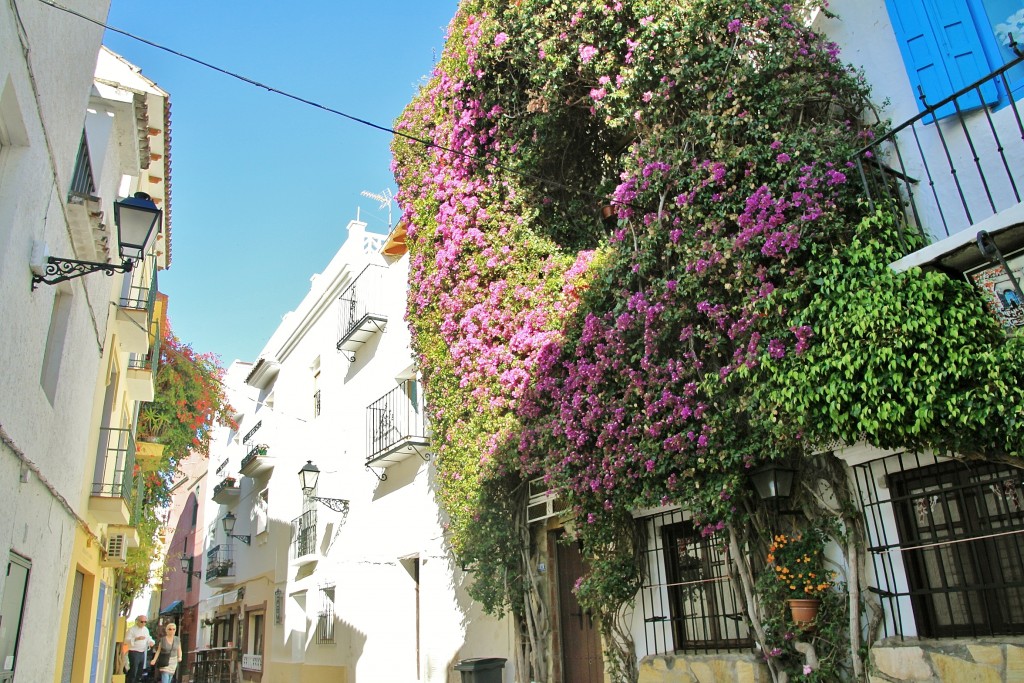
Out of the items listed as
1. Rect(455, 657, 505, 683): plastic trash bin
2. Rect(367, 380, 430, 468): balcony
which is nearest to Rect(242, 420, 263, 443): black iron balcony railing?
Rect(367, 380, 430, 468): balcony

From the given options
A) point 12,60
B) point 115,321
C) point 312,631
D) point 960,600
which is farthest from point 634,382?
point 312,631

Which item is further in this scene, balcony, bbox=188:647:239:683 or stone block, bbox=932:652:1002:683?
balcony, bbox=188:647:239:683

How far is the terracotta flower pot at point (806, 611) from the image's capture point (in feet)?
20.1

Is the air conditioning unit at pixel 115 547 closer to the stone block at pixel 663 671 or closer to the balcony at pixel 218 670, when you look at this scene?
the balcony at pixel 218 670

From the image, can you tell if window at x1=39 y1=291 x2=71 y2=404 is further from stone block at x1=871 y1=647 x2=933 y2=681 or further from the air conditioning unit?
stone block at x1=871 y1=647 x2=933 y2=681

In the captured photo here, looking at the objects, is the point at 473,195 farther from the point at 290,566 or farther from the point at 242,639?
the point at 242,639

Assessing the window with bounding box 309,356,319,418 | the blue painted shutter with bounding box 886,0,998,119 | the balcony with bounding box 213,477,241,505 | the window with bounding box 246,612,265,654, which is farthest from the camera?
the balcony with bounding box 213,477,241,505

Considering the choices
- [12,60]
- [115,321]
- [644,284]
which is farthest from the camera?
[115,321]

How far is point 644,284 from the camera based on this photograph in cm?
784

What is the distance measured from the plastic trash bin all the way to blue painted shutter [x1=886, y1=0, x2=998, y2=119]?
24.0ft

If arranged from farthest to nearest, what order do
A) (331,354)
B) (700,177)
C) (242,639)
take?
(242,639) → (331,354) → (700,177)

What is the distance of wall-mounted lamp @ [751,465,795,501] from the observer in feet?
21.1

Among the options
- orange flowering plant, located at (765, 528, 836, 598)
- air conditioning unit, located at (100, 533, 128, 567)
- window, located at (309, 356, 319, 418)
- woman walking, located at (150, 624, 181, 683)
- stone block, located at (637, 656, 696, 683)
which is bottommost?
stone block, located at (637, 656, 696, 683)

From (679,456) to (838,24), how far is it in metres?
4.56
